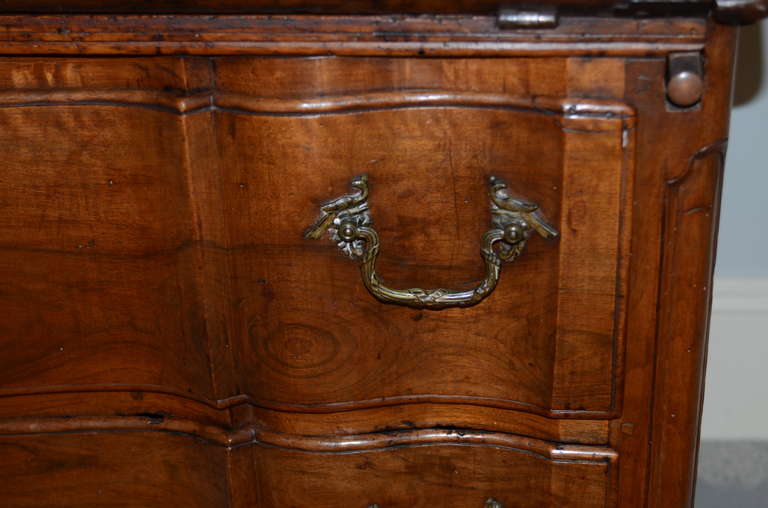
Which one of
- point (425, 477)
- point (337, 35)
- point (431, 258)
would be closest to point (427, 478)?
point (425, 477)

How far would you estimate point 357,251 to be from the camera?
2.48 feet

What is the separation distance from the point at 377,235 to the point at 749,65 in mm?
678

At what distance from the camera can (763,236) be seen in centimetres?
131

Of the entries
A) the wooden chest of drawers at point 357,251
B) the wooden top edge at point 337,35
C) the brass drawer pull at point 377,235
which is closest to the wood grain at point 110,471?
the wooden chest of drawers at point 357,251

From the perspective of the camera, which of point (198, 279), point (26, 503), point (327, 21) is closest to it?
point (327, 21)

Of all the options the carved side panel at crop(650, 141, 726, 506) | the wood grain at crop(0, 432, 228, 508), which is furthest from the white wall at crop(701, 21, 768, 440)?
the wood grain at crop(0, 432, 228, 508)

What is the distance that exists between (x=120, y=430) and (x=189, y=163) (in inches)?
10.3

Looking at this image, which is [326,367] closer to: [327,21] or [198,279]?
[198,279]

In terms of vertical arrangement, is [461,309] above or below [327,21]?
below

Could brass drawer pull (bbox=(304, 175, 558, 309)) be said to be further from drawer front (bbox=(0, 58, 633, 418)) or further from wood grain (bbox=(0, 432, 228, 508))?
wood grain (bbox=(0, 432, 228, 508))

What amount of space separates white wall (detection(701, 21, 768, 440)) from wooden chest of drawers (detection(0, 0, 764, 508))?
0.53m

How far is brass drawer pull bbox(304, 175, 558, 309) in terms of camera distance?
730 mm

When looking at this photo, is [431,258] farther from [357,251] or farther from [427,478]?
[427,478]

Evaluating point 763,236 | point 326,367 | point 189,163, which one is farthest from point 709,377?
point 189,163
